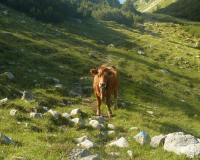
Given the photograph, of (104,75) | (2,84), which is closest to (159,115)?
(104,75)

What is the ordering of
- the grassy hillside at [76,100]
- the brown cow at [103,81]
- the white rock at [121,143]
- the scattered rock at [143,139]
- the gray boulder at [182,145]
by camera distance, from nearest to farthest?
the gray boulder at [182,145], the grassy hillside at [76,100], the white rock at [121,143], the scattered rock at [143,139], the brown cow at [103,81]

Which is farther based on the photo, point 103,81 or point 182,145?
point 103,81

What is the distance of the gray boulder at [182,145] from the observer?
19.4 feet

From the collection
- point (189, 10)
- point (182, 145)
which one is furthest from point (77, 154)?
point (189, 10)

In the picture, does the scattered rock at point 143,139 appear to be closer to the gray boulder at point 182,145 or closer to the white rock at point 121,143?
the white rock at point 121,143

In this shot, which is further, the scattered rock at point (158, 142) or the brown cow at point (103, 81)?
the brown cow at point (103, 81)

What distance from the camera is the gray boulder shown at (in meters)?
5.91

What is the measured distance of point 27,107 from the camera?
30.8ft

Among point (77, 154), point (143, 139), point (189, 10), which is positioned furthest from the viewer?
point (189, 10)

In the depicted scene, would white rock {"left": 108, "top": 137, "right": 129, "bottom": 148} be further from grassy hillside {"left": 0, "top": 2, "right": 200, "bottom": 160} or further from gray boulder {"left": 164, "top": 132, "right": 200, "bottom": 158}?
gray boulder {"left": 164, "top": 132, "right": 200, "bottom": 158}

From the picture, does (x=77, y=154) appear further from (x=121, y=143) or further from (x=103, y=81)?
(x=103, y=81)

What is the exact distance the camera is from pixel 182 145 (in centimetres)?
653

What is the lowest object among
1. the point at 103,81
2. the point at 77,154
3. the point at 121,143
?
the point at 121,143

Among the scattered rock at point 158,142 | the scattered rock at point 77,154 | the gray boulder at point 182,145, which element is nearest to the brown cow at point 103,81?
the scattered rock at point 158,142
